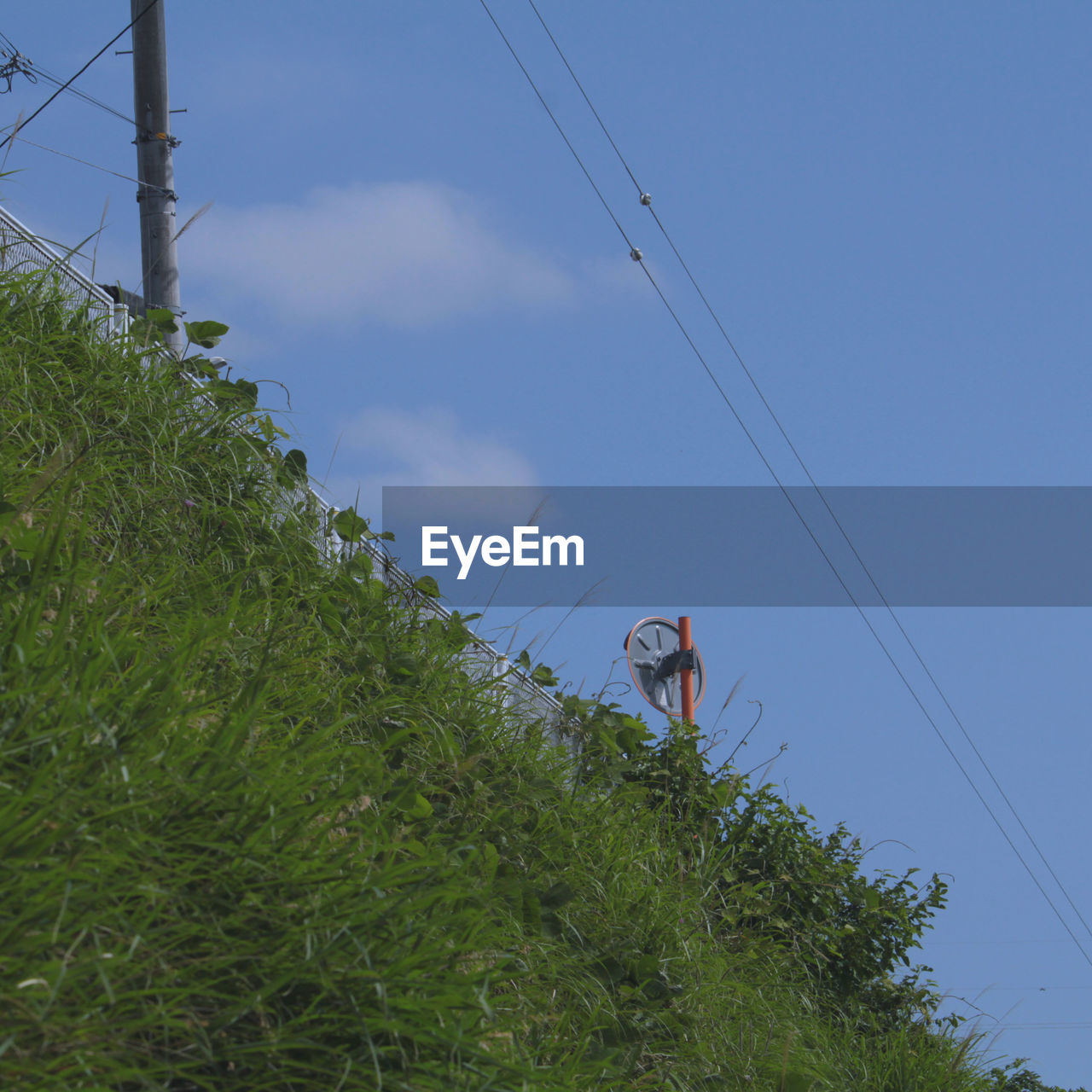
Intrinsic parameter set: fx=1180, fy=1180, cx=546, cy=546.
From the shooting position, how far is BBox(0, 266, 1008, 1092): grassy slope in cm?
241

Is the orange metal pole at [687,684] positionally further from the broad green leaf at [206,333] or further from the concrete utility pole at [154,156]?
the broad green leaf at [206,333]

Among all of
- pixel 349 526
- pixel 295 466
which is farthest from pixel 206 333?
pixel 349 526

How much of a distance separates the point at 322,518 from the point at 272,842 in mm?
3380

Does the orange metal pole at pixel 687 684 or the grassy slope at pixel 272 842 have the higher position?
the orange metal pole at pixel 687 684

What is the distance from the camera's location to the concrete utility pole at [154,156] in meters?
8.67

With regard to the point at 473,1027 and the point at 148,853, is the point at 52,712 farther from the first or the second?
the point at 473,1027

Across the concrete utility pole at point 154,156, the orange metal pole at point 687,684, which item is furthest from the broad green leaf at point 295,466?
the orange metal pole at point 687,684

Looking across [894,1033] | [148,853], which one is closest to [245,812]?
[148,853]

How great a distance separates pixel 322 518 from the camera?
6.01 meters

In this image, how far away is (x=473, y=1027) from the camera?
278cm

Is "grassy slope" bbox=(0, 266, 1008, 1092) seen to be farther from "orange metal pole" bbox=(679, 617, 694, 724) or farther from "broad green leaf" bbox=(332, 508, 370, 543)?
"orange metal pole" bbox=(679, 617, 694, 724)

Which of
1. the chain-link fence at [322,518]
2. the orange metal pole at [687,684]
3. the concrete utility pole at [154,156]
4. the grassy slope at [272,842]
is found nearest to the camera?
the grassy slope at [272,842]

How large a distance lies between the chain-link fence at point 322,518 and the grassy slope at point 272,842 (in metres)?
0.15

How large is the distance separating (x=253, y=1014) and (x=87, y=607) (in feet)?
5.29
